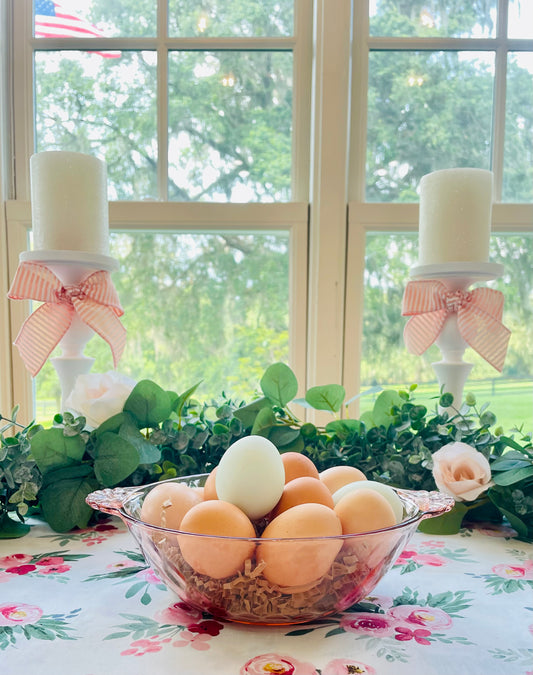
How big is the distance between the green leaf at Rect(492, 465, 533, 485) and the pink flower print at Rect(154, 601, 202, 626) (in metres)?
0.38

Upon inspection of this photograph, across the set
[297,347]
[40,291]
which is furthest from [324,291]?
[40,291]

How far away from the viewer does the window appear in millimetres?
1293

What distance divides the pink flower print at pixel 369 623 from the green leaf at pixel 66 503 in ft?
1.16

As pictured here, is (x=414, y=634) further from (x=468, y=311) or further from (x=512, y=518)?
(x=468, y=311)

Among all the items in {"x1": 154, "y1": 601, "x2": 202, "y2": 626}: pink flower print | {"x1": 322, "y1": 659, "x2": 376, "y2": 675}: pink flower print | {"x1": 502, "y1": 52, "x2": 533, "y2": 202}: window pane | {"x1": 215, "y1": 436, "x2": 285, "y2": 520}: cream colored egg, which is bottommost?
{"x1": 154, "y1": 601, "x2": 202, "y2": 626}: pink flower print

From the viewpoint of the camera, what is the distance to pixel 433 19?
131 centimetres

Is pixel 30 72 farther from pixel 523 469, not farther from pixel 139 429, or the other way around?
pixel 523 469

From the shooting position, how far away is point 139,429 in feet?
2.25

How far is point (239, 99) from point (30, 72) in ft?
1.68

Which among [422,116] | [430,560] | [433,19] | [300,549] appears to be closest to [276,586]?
[300,549]

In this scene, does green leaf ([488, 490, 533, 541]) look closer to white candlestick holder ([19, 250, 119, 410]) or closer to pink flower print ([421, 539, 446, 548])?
pink flower print ([421, 539, 446, 548])

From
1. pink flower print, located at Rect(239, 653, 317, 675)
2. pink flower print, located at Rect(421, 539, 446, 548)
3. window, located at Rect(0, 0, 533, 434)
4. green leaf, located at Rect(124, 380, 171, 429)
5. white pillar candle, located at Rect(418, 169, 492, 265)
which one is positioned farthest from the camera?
window, located at Rect(0, 0, 533, 434)

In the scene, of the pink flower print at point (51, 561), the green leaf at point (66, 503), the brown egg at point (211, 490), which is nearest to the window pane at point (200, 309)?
the green leaf at point (66, 503)

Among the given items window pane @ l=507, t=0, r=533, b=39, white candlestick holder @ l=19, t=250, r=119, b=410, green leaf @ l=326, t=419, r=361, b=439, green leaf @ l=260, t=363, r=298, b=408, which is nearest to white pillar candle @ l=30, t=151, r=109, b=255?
white candlestick holder @ l=19, t=250, r=119, b=410
